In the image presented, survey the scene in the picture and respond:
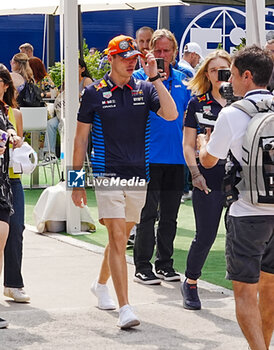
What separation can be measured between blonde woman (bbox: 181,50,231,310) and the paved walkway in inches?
11.6

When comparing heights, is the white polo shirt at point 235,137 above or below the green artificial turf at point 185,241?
above

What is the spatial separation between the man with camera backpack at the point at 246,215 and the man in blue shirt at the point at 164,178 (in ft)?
9.88

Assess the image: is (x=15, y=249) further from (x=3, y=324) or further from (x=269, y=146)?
(x=269, y=146)

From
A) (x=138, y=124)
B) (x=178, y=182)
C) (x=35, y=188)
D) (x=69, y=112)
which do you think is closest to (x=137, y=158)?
(x=138, y=124)

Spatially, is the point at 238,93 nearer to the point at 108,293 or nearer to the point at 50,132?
the point at 108,293

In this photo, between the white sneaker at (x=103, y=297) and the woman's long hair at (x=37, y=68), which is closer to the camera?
the white sneaker at (x=103, y=297)

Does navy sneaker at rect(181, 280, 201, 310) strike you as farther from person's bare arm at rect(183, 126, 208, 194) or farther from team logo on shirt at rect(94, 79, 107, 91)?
team logo on shirt at rect(94, 79, 107, 91)

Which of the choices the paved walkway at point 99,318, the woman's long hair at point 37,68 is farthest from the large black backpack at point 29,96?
the paved walkway at point 99,318

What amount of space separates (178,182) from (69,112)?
8.57 feet

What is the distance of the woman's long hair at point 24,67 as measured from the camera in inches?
571

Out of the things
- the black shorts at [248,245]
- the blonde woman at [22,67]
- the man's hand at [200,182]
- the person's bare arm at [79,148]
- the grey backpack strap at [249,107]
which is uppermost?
the blonde woman at [22,67]

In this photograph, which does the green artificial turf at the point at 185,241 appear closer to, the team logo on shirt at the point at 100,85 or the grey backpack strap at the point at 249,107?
the team logo on shirt at the point at 100,85

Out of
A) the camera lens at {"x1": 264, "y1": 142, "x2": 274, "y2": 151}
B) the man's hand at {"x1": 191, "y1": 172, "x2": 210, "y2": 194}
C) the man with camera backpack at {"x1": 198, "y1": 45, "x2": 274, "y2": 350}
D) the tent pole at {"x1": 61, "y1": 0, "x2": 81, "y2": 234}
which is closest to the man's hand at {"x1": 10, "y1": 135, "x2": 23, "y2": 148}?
the man's hand at {"x1": 191, "y1": 172, "x2": 210, "y2": 194}

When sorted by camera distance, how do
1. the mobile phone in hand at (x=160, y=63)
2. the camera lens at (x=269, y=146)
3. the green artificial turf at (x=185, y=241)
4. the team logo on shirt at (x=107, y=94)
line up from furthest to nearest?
1. the green artificial turf at (x=185, y=241)
2. the mobile phone in hand at (x=160, y=63)
3. the team logo on shirt at (x=107, y=94)
4. the camera lens at (x=269, y=146)
